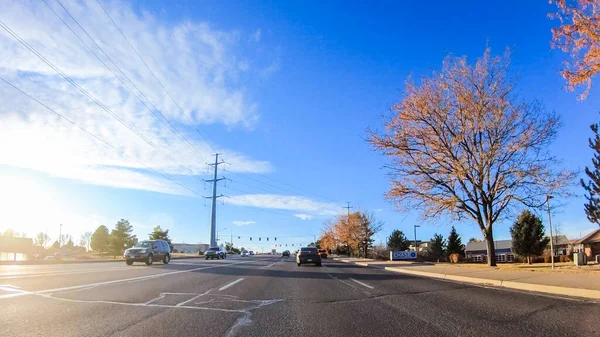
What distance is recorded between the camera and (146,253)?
26.4 meters

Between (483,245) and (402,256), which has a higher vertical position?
(483,245)

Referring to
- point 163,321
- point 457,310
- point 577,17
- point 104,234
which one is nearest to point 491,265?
point 577,17

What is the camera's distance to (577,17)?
35.0 feet

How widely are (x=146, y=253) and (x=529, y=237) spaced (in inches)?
1478

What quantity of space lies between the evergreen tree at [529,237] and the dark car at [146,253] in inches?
1394

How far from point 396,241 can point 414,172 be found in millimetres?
56260

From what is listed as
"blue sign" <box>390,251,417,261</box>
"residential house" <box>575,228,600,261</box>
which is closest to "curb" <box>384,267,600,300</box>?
"blue sign" <box>390,251,417,261</box>

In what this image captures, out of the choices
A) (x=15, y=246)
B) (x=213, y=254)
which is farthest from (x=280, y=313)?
(x=15, y=246)

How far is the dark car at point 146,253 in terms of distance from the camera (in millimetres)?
26172

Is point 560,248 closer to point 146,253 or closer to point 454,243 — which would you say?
point 454,243

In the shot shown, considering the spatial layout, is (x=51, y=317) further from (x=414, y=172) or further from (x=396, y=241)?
(x=396, y=241)

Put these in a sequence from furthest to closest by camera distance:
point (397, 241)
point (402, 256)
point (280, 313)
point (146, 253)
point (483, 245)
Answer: point (483, 245), point (397, 241), point (402, 256), point (146, 253), point (280, 313)

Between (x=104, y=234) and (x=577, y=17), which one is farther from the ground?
(x=577, y=17)

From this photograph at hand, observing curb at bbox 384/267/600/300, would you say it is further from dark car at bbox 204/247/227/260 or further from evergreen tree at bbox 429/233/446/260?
evergreen tree at bbox 429/233/446/260
